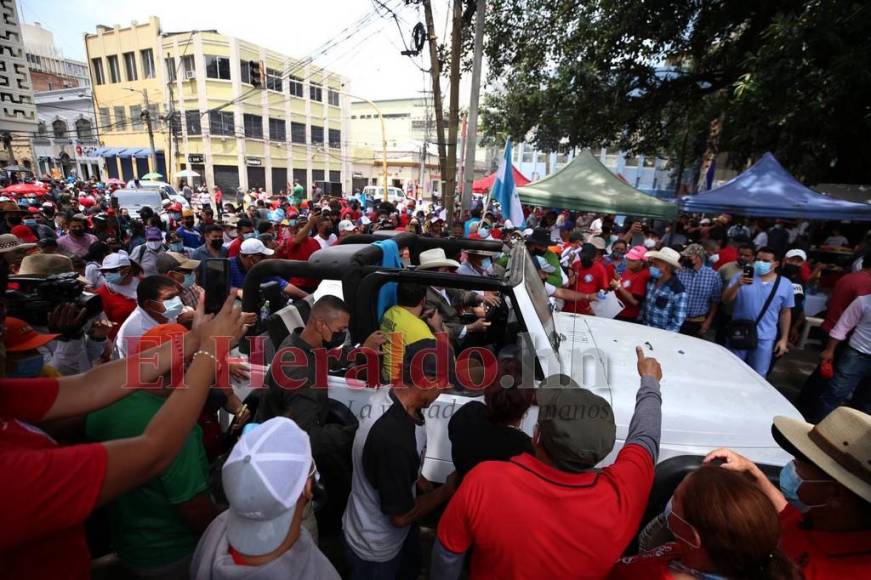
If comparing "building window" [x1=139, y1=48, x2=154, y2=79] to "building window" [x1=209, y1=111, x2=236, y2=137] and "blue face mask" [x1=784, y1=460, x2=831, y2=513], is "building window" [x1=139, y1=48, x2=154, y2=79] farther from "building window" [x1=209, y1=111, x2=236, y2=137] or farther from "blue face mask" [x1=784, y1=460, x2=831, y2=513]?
"blue face mask" [x1=784, y1=460, x2=831, y2=513]

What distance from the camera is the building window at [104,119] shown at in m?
37.1

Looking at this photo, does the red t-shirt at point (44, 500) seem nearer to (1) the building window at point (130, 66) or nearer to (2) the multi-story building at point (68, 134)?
(1) the building window at point (130, 66)

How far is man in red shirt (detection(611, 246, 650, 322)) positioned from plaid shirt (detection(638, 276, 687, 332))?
298 millimetres

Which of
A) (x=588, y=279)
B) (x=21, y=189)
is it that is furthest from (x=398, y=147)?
(x=588, y=279)

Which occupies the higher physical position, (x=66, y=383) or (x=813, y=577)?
(x=66, y=383)

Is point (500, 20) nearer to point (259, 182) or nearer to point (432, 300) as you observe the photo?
point (432, 300)

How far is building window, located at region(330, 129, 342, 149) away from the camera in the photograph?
138 ft

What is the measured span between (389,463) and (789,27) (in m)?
9.78

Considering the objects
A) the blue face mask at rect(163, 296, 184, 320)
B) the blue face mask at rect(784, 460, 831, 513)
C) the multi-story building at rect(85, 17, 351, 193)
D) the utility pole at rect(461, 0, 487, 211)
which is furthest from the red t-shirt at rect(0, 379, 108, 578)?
the multi-story building at rect(85, 17, 351, 193)

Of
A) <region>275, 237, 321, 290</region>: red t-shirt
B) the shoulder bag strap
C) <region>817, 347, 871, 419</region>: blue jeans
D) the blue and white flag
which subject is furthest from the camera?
the blue and white flag

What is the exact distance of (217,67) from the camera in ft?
104

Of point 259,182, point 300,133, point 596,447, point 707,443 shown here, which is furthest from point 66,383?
point 300,133

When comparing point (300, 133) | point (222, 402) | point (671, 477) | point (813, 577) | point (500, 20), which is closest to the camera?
point (813, 577)

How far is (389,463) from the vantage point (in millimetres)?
1663
